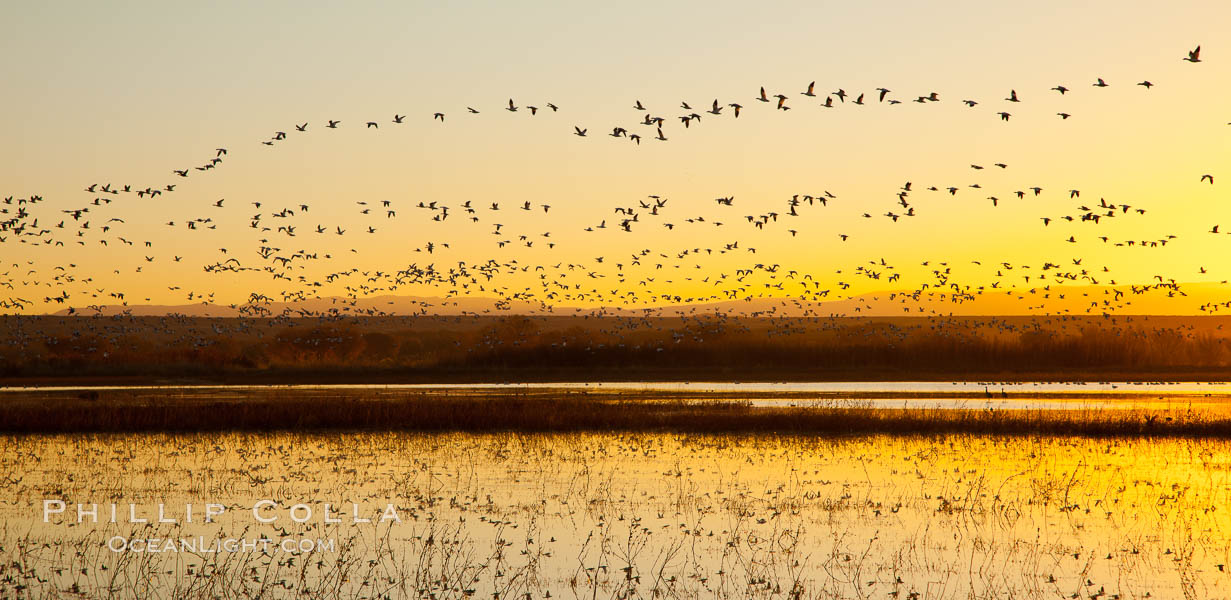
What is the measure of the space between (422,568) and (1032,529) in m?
9.70

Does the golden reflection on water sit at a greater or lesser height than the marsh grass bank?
lesser

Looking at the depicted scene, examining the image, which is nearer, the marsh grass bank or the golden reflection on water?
the golden reflection on water

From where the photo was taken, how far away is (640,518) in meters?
19.8

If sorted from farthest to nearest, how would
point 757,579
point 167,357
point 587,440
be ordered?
point 167,357 < point 587,440 < point 757,579

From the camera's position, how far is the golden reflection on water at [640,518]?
15180mm

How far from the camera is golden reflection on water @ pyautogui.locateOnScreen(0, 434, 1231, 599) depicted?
15180 mm

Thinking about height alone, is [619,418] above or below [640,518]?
above

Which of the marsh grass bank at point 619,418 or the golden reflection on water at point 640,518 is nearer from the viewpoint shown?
the golden reflection on water at point 640,518

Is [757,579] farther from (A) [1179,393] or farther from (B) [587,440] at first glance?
(A) [1179,393]

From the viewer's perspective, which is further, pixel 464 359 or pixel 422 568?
pixel 464 359

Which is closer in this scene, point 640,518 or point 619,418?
point 640,518

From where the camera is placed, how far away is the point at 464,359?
69.2m

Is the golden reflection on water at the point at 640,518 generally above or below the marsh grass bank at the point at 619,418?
below

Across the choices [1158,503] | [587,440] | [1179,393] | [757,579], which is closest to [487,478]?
[587,440]
